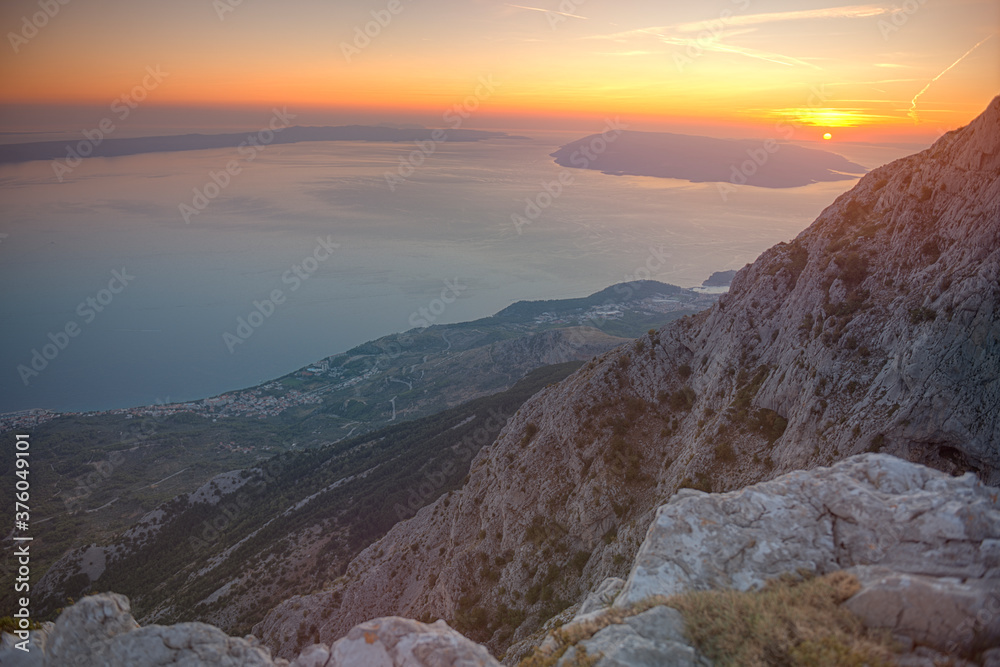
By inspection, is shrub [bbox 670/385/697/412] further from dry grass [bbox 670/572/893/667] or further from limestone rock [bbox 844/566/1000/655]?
limestone rock [bbox 844/566/1000/655]

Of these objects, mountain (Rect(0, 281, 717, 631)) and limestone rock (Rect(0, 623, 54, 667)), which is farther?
mountain (Rect(0, 281, 717, 631))

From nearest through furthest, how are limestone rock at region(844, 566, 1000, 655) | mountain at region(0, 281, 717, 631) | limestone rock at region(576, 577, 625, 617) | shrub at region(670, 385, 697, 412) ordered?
limestone rock at region(844, 566, 1000, 655), limestone rock at region(576, 577, 625, 617), shrub at region(670, 385, 697, 412), mountain at region(0, 281, 717, 631)

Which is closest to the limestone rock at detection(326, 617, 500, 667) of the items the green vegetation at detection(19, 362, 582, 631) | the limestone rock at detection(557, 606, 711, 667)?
the limestone rock at detection(557, 606, 711, 667)

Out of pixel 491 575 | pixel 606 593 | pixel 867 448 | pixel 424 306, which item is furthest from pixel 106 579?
pixel 424 306

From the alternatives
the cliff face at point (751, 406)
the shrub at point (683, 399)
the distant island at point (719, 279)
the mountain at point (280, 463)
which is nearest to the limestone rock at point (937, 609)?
the cliff face at point (751, 406)

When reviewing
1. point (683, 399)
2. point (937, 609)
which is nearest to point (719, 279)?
point (683, 399)

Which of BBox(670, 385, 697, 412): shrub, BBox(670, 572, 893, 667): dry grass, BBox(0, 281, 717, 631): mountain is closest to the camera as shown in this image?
BBox(670, 572, 893, 667): dry grass

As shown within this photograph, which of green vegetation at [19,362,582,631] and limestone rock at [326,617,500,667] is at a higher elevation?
limestone rock at [326,617,500,667]

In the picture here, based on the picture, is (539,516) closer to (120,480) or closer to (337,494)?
(337,494)

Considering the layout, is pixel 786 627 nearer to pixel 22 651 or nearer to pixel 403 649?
pixel 403 649

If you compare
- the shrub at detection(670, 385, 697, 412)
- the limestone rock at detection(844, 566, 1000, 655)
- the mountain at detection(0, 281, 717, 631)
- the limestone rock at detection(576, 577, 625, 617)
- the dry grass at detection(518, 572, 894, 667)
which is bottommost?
the mountain at detection(0, 281, 717, 631)
